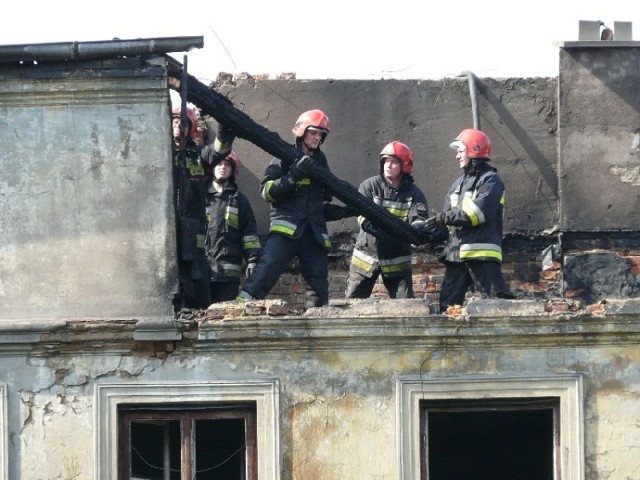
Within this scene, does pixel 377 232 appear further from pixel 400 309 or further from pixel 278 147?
pixel 400 309

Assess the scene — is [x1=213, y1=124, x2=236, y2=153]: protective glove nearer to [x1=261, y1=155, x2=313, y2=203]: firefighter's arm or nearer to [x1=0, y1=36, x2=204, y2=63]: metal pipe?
[x1=261, y1=155, x2=313, y2=203]: firefighter's arm

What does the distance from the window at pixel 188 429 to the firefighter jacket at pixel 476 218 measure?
2159 millimetres

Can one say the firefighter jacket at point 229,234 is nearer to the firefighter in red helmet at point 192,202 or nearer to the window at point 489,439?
the firefighter in red helmet at point 192,202

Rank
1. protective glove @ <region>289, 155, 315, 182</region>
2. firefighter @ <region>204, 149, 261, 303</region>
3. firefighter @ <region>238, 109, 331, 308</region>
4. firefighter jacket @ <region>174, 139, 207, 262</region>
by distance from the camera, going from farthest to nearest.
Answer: firefighter @ <region>204, 149, 261, 303</region> → firefighter @ <region>238, 109, 331, 308</region> → protective glove @ <region>289, 155, 315, 182</region> → firefighter jacket @ <region>174, 139, 207, 262</region>

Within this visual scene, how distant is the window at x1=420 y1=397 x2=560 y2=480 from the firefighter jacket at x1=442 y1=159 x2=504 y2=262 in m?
1.35

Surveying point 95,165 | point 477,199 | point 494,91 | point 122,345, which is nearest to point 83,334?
point 122,345

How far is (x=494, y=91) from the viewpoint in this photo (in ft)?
62.2

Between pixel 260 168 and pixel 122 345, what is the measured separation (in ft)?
14.5

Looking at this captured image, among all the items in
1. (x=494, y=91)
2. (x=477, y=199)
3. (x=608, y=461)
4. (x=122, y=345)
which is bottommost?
(x=608, y=461)

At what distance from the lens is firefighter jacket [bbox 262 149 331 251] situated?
16.1m

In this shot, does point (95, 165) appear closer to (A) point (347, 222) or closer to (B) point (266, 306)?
(B) point (266, 306)

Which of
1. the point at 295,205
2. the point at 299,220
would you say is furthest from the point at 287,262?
the point at 295,205

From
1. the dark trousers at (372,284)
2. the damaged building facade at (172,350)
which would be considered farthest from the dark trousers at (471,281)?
the damaged building facade at (172,350)

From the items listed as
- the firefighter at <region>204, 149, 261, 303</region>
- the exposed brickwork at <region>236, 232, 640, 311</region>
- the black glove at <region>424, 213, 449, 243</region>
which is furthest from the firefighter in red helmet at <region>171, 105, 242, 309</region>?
the exposed brickwork at <region>236, 232, 640, 311</region>
